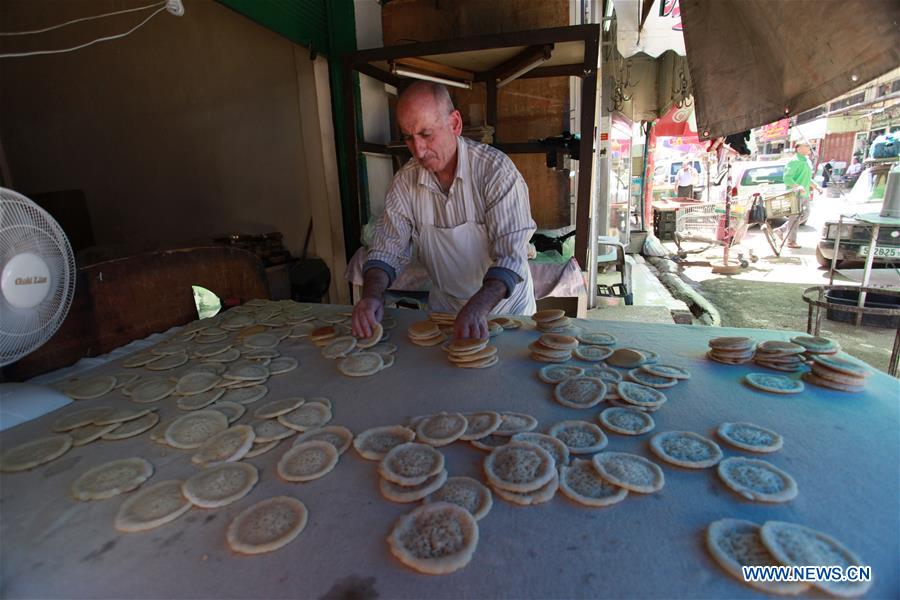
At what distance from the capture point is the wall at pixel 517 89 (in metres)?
4.02

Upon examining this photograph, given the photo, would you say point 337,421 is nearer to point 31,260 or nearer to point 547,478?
point 547,478

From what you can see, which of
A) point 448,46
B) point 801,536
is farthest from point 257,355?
point 448,46

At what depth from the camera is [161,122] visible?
525cm

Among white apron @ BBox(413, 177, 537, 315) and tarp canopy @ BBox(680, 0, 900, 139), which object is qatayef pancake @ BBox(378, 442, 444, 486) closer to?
white apron @ BBox(413, 177, 537, 315)

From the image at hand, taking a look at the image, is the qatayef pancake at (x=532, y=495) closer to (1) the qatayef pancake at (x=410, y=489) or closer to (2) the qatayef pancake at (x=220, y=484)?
(1) the qatayef pancake at (x=410, y=489)

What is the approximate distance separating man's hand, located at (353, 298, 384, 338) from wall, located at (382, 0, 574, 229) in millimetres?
2841

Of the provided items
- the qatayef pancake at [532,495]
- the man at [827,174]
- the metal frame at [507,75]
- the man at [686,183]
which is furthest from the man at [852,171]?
the qatayef pancake at [532,495]

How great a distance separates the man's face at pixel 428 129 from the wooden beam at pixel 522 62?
1.58m

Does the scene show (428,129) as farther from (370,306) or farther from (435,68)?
(435,68)

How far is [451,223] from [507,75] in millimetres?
2159

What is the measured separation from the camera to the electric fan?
4.43ft

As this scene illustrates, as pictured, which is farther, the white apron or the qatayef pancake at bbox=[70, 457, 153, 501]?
the white apron

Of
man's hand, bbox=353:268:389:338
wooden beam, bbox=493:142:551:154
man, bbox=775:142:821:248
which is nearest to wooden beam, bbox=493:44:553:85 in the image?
wooden beam, bbox=493:142:551:154

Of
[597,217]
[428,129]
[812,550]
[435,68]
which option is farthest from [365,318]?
[597,217]
